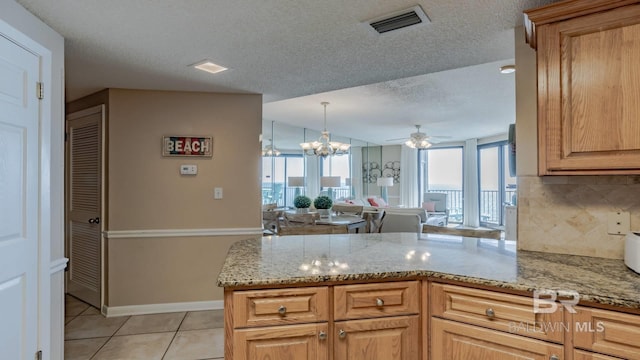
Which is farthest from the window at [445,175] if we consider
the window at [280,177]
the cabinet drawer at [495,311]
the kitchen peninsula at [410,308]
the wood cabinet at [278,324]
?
the wood cabinet at [278,324]

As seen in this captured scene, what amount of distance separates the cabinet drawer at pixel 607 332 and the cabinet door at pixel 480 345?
9 centimetres

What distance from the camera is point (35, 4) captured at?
5.82 feet

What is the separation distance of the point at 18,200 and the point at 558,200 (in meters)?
2.85

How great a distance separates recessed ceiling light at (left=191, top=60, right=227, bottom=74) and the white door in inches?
39.4

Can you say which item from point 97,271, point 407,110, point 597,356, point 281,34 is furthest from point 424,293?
point 407,110

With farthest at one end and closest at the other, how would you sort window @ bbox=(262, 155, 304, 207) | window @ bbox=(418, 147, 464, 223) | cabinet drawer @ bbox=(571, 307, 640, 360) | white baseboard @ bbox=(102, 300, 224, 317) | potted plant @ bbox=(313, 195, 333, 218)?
window @ bbox=(418, 147, 464, 223) < window @ bbox=(262, 155, 304, 207) < potted plant @ bbox=(313, 195, 333, 218) < white baseboard @ bbox=(102, 300, 224, 317) < cabinet drawer @ bbox=(571, 307, 640, 360)

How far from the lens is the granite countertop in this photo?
1.33 meters

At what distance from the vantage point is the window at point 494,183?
812 cm

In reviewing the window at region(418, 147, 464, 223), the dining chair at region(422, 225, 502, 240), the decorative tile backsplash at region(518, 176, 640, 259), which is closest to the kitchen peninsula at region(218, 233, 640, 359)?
the decorative tile backsplash at region(518, 176, 640, 259)

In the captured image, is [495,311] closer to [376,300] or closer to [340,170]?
[376,300]

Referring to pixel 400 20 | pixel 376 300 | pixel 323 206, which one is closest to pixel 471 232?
pixel 376 300

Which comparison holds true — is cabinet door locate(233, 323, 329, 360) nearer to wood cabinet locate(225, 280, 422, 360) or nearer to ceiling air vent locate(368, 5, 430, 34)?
wood cabinet locate(225, 280, 422, 360)

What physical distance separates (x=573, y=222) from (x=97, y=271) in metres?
4.02

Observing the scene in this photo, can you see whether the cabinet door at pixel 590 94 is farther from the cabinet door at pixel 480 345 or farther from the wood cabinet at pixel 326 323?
the wood cabinet at pixel 326 323
